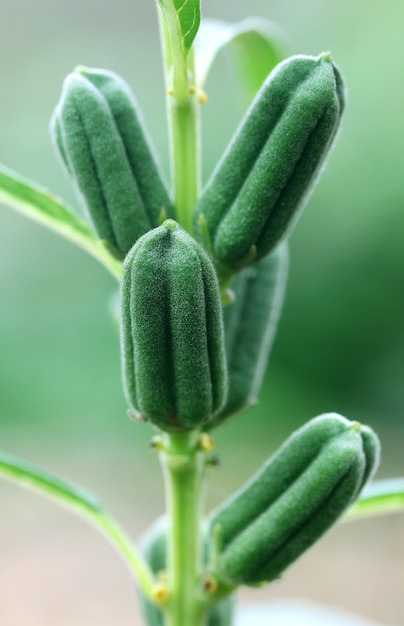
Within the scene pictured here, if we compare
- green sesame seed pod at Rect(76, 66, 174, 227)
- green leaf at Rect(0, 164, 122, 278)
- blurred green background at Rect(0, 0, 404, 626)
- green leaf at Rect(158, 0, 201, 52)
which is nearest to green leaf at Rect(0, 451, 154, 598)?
green leaf at Rect(0, 164, 122, 278)

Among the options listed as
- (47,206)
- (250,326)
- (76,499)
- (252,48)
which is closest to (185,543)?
(76,499)

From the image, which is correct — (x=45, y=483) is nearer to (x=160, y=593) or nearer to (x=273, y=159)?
(x=160, y=593)

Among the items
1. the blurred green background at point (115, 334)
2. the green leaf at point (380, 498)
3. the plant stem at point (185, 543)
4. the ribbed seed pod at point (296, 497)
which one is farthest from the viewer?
the blurred green background at point (115, 334)

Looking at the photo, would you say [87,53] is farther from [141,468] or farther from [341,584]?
[341,584]

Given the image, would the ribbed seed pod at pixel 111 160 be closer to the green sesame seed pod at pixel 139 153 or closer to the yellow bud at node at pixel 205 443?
the green sesame seed pod at pixel 139 153

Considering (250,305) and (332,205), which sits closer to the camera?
(250,305)

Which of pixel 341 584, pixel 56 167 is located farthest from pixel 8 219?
pixel 341 584

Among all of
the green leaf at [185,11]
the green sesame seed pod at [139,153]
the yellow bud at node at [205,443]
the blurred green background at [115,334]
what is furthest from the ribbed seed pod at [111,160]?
the blurred green background at [115,334]
